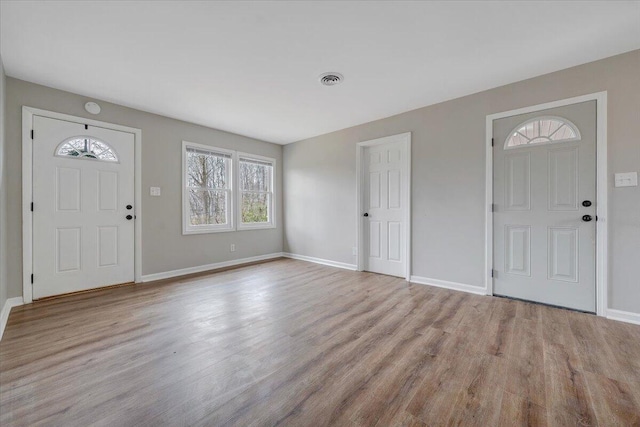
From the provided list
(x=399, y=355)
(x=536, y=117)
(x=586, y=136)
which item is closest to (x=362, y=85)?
(x=536, y=117)

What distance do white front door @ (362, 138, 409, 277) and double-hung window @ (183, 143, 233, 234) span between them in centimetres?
252

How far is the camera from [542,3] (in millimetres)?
1852

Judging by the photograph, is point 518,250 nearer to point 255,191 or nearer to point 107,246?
point 255,191

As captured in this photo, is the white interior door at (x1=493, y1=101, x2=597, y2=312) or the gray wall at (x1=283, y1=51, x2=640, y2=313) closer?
the gray wall at (x1=283, y1=51, x2=640, y2=313)

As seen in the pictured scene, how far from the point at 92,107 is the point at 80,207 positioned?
1290 mm

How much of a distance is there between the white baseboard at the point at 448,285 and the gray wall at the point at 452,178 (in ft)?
0.18

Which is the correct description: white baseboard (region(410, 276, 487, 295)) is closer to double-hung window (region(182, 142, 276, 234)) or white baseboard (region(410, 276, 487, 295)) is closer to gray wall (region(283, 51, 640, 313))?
gray wall (region(283, 51, 640, 313))

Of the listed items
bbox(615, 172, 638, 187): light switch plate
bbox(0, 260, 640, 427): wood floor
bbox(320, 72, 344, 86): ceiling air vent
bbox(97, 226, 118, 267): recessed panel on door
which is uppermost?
bbox(320, 72, 344, 86): ceiling air vent

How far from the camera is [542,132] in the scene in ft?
9.45

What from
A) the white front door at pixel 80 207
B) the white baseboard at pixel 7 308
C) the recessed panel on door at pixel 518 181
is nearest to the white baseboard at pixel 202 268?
the white front door at pixel 80 207

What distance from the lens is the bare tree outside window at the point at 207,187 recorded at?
4.43 meters

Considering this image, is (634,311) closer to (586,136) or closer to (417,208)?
(586,136)

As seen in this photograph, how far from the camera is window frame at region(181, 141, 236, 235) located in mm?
4266

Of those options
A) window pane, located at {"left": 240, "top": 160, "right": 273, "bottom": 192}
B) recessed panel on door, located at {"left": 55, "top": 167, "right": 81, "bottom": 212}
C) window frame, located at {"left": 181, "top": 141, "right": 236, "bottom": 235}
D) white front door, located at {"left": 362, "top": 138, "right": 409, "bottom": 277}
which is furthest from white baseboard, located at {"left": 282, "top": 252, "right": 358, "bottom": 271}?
recessed panel on door, located at {"left": 55, "top": 167, "right": 81, "bottom": 212}
